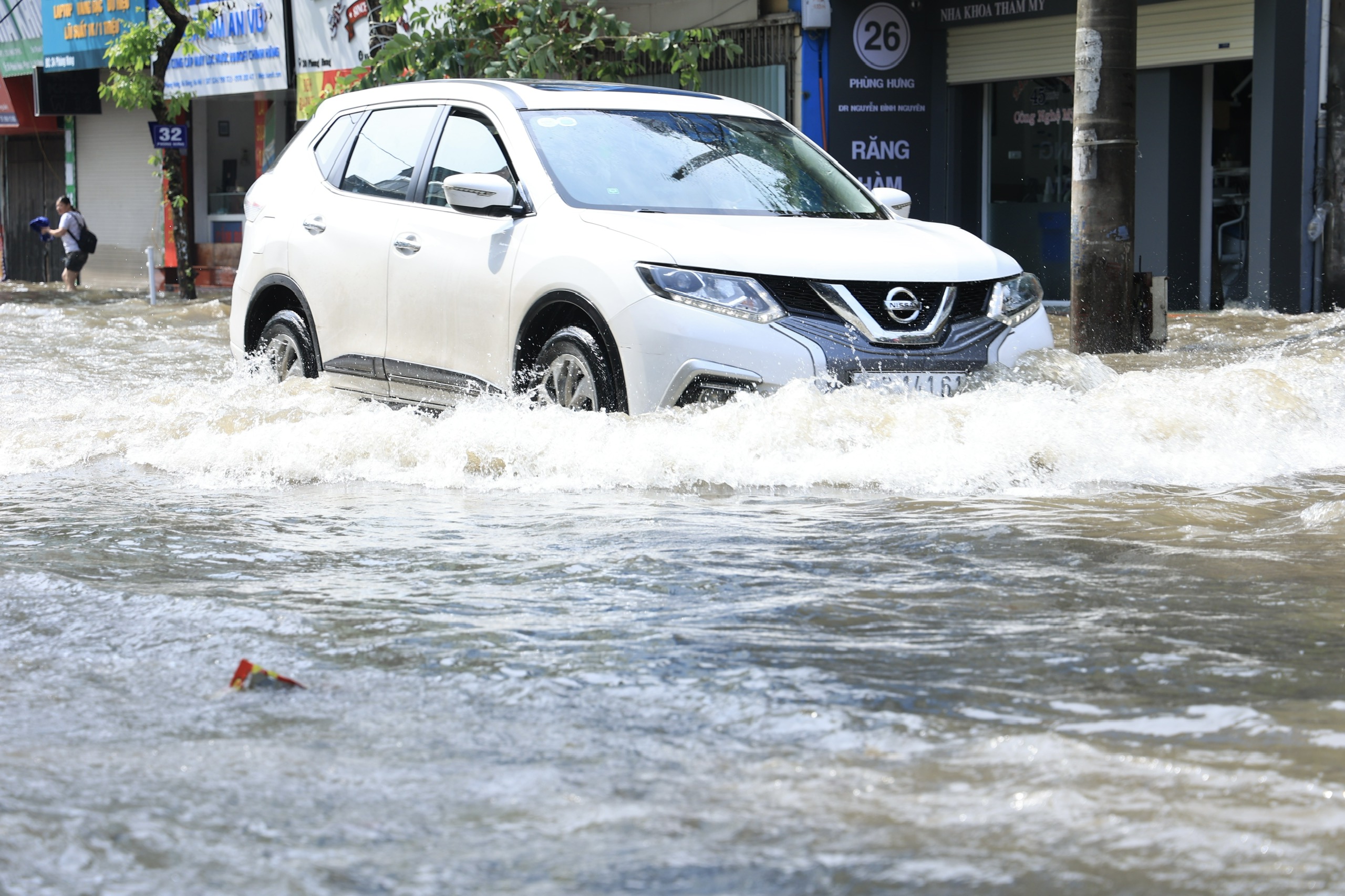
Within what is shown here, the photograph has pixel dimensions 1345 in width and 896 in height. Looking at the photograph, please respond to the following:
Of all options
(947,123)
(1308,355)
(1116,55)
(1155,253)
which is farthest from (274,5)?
(1308,355)

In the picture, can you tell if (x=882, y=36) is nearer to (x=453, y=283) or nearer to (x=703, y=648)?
(x=453, y=283)

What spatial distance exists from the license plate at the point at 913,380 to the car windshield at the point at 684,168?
1065mm

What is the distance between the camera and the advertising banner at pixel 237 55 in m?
24.4

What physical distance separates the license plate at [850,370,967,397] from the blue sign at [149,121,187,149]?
18.3m

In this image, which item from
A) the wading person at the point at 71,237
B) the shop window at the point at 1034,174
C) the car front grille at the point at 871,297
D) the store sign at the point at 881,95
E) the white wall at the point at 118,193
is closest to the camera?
the car front grille at the point at 871,297

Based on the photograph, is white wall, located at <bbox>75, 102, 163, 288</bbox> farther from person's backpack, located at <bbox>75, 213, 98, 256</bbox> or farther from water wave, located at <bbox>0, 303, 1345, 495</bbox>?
water wave, located at <bbox>0, 303, 1345, 495</bbox>

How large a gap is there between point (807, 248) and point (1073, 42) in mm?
11417

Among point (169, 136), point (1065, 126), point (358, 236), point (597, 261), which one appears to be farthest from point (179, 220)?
point (597, 261)

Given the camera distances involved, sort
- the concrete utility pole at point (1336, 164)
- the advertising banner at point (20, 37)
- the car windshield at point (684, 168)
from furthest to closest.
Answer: the advertising banner at point (20, 37) < the concrete utility pole at point (1336, 164) < the car windshield at point (684, 168)

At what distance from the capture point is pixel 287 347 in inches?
326

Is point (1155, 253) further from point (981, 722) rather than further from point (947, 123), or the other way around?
point (981, 722)

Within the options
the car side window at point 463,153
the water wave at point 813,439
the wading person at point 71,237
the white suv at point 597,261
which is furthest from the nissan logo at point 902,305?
the wading person at point 71,237

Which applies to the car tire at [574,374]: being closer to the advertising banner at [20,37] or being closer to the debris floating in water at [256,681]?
the debris floating in water at [256,681]

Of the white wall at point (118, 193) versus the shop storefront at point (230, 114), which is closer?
the shop storefront at point (230, 114)
